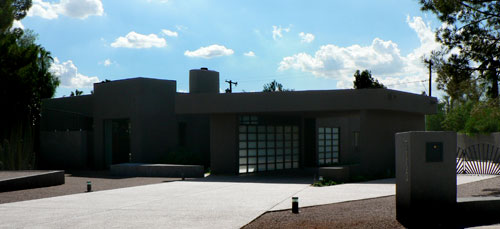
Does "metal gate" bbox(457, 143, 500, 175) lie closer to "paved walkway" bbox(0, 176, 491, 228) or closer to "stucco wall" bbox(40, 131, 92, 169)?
"paved walkway" bbox(0, 176, 491, 228)

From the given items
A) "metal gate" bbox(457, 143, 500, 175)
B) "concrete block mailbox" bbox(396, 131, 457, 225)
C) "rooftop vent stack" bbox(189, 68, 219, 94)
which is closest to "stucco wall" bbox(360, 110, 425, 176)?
"metal gate" bbox(457, 143, 500, 175)

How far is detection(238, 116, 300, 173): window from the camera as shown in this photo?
969 inches

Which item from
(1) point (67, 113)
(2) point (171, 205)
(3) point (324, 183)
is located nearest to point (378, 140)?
(3) point (324, 183)

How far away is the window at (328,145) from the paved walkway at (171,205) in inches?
537

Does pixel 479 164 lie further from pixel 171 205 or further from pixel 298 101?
pixel 171 205

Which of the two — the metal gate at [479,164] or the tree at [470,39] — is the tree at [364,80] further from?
the tree at [470,39]

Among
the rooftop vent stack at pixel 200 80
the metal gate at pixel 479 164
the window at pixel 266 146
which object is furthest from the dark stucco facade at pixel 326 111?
the rooftop vent stack at pixel 200 80

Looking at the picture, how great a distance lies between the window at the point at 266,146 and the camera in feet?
80.7

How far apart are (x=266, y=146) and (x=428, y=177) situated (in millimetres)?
16764

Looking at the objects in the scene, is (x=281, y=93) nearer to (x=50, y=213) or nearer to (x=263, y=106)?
(x=263, y=106)

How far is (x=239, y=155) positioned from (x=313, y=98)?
5.04 metres

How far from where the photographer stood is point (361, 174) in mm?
20859

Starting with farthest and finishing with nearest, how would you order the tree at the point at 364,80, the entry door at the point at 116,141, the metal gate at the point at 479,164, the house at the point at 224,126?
1. the tree at the point at 364,80
2. the entry door at the point at 116,141
3. the metal gate at the point at 479,164
4. the house at the point at 224,126

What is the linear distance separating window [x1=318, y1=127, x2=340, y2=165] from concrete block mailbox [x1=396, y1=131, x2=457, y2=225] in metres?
21.3
